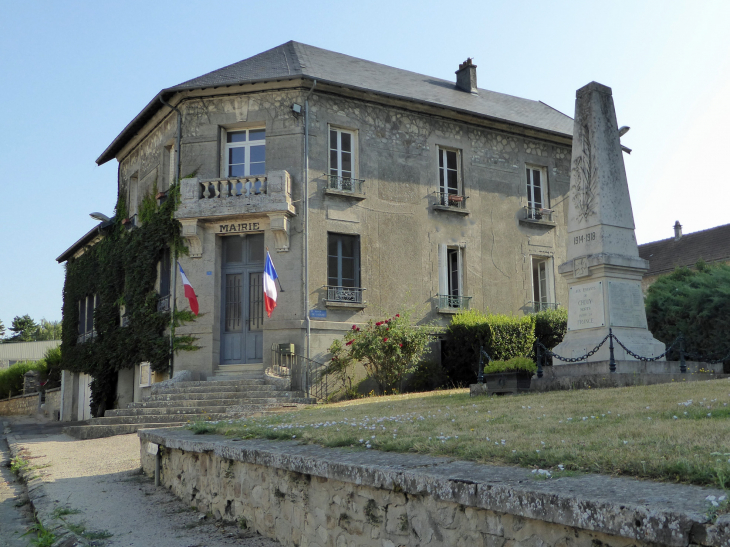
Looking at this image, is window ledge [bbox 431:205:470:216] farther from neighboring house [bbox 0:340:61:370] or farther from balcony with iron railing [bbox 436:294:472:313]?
neighboring house [bbox 0:340:61:370]

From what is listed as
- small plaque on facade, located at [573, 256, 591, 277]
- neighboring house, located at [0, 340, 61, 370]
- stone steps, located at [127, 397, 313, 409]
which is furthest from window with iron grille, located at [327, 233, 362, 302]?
neighboring house, located at [0, 340, 61, 370]

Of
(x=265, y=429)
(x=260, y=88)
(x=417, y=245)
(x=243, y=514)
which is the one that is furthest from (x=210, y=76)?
(x=243, y=514)

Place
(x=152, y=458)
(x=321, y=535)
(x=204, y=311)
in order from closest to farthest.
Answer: (x=321, y=535) → (x=152, y=458) → (x=204, y=311)

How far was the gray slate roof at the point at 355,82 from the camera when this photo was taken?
701 inches

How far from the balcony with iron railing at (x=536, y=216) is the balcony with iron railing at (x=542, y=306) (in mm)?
2449

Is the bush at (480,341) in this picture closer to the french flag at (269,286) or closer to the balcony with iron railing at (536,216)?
the balcony with iron railing at (536,216)

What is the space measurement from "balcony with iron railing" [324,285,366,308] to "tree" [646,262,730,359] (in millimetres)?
7001

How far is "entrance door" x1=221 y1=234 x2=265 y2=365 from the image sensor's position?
56.4ft

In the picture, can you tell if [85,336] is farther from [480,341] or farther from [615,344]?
[615,344]

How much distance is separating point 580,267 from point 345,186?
793 centimetres

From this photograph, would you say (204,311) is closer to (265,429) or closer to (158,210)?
(158,210)

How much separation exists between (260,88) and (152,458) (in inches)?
450

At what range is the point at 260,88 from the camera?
17391 mm

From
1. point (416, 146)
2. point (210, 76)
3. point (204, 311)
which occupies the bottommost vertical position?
point (204, 311)
